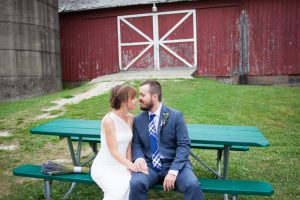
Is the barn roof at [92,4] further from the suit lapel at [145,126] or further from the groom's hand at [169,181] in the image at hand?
the groom's hand at [169,181]

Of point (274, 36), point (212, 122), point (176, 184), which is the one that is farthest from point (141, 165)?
point (274, 36)

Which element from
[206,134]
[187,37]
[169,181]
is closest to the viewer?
[169,181]

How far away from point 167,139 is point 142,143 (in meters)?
0.26

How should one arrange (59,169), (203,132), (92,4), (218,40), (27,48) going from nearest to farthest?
1. (59,169)
2. (203,132)
3. (27,48)
4. (218,40)
5. (92,4)

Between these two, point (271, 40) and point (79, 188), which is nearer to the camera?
point (79, 188)

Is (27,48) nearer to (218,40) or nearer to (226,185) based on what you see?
(218,40)

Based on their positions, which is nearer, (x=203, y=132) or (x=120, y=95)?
(x=120, y=95)

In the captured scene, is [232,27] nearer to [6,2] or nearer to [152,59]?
[152,59]

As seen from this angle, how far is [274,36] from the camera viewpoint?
13922mm

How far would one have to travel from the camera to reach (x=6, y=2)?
12195 mm

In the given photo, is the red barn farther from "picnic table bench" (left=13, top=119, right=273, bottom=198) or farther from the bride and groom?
the bride and groom

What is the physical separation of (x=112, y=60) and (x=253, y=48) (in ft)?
19.2

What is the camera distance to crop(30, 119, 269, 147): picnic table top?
3496 mm

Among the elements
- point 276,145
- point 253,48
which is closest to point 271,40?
point 253,48
